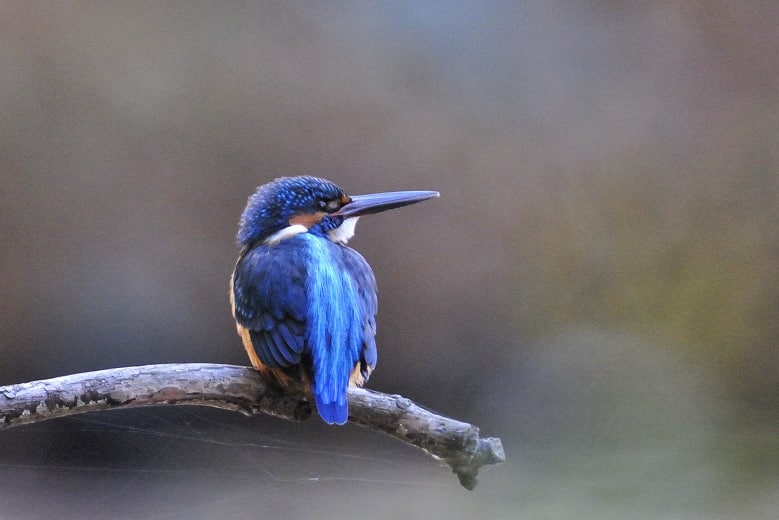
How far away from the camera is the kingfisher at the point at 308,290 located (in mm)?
1276

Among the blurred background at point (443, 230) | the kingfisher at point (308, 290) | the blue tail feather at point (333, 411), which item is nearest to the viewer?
the blue tail feather at point (333, 411)

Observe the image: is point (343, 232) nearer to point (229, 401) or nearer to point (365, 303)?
point (365, 303)

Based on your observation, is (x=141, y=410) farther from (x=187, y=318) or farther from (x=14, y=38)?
(x=14, y=38)

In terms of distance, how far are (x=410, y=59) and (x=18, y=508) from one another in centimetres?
151

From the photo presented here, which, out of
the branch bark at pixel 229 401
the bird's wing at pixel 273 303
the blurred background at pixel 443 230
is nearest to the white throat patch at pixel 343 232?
the bird's wing at pixel 273 303

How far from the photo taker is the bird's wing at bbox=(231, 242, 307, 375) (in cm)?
129

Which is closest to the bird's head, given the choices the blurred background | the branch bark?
the branch bark

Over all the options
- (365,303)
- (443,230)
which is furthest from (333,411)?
(443,230)

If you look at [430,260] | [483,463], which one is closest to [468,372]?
[430,260]

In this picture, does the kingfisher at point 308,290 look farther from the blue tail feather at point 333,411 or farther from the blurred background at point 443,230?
the blurred background at point 443,230

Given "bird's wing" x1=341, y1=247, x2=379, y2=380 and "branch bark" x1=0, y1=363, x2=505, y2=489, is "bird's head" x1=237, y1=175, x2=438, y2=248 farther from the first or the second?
"branch bark" x1=0, y1=363, x2=505, y2=489

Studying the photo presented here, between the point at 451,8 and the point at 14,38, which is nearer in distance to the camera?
the point at 14,38

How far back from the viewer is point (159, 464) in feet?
5.45

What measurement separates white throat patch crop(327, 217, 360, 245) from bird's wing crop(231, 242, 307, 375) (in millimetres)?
116
